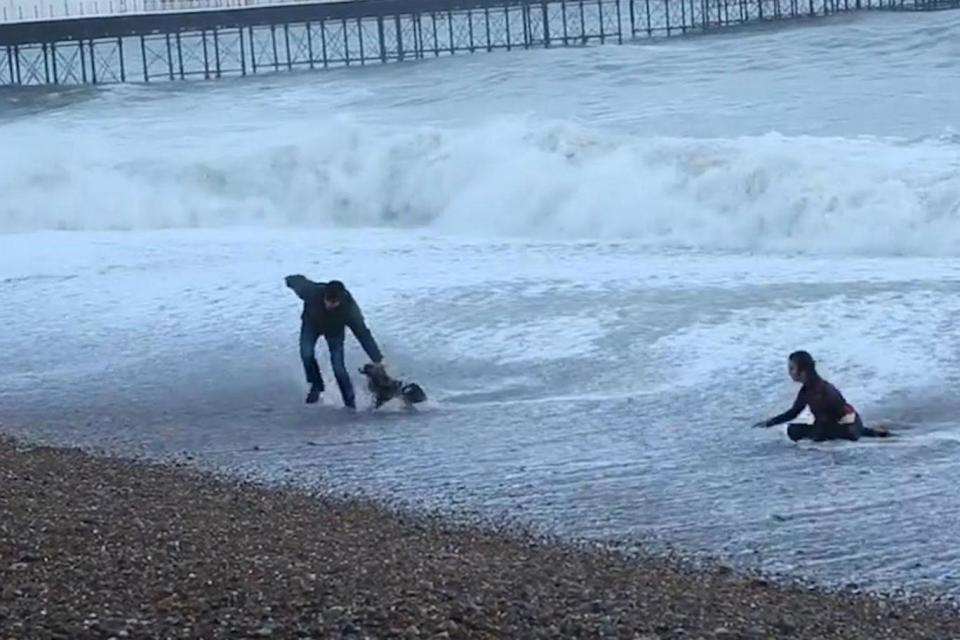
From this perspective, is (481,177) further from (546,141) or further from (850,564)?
(850,564)

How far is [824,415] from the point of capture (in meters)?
11.1

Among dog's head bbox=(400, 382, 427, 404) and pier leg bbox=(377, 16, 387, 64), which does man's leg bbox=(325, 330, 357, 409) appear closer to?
dog's head bbox=(400, 382, 427, 404)

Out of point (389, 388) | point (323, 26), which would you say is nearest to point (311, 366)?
point (389, 388)

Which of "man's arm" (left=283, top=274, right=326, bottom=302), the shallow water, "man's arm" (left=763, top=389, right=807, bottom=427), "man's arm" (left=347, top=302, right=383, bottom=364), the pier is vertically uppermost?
the pier

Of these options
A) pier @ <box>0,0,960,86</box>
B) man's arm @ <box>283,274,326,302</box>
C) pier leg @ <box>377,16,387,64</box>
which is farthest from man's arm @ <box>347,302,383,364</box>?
pier leg @ <box>377,16,387,64</box>

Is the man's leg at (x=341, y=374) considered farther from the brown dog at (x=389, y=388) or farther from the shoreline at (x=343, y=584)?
the shoreline at (x=343, y=584)

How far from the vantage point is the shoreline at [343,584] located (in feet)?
22.0

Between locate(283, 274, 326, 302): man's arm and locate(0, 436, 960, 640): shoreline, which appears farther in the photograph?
locate(283, 274, 326, 302): man's arm

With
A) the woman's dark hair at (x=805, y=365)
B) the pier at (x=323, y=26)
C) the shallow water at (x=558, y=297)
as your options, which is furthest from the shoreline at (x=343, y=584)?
the pier at (x=323, y=26)

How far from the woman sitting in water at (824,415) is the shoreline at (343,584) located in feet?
8.09

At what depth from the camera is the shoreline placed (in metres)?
6.70

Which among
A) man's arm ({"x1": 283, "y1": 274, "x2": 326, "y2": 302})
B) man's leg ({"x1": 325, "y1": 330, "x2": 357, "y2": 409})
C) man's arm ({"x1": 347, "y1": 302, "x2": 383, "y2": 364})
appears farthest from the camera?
man's arm ({"x1": 283, "y1": 274, "x2": 326, "y2": 302})

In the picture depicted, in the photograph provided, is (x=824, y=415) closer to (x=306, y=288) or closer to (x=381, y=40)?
(x=306, y=288)

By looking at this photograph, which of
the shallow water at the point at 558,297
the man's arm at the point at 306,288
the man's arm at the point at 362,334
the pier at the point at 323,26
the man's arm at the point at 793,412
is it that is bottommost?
the shallow water at the point at 558,297
